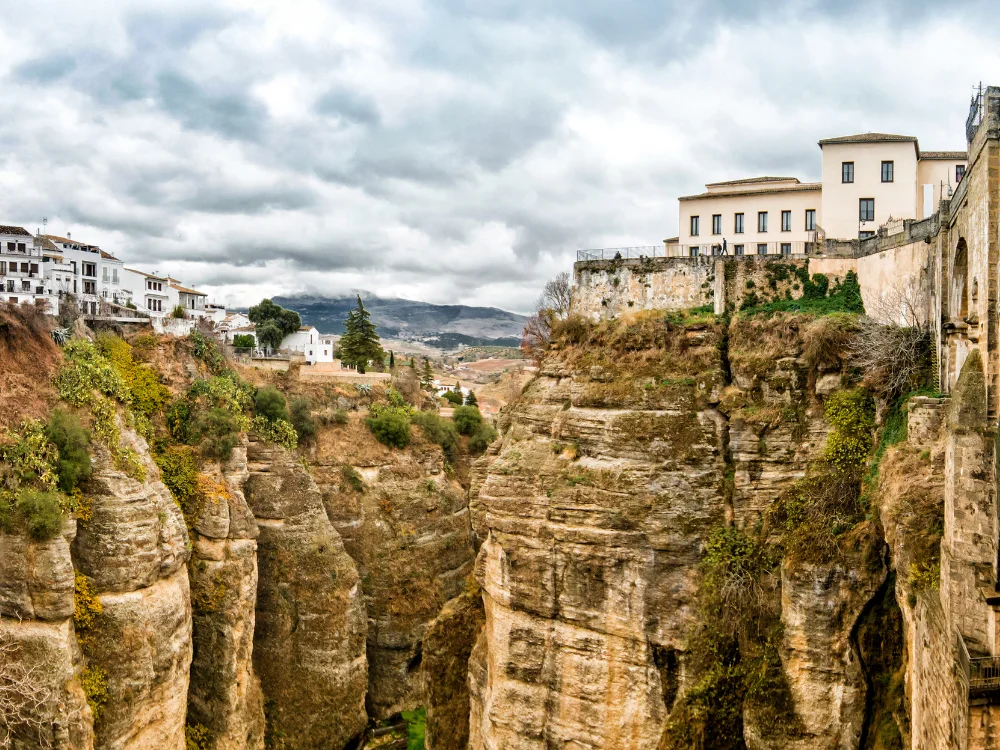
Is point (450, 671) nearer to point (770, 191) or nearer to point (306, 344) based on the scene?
point (770, 191)

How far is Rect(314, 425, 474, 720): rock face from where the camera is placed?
119 feet

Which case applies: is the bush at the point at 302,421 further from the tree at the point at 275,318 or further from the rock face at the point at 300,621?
the tree at the point at 275,318

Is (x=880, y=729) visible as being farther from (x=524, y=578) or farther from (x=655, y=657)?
(x=524, y=578)

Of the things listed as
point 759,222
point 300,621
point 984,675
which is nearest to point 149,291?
point 300,621

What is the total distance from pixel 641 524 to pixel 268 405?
20.5 m

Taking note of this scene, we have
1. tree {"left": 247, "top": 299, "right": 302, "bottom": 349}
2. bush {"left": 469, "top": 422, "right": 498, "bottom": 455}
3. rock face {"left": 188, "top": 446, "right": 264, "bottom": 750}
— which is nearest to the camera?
rock face {"left": 188, "top": 446, "right": 264, "bottom": 750}

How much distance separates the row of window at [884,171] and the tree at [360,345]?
33.6 metres

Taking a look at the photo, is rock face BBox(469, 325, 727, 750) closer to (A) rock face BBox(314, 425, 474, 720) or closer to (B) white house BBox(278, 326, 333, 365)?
(A) rock face BBox(314, 425, 474, 720)

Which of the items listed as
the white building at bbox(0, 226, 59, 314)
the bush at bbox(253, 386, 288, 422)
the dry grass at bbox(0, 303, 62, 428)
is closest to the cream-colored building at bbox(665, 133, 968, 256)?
the bush at bbox(253, 386, 288, 422)

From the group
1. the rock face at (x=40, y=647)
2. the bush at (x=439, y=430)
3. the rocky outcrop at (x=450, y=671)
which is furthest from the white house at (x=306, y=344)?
the rock face at (x=40, y=647)

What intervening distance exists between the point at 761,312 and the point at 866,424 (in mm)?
5088

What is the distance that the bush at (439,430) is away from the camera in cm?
4231

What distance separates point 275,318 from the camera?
194 feet

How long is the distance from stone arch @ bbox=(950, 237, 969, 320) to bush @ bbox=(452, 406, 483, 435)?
3235 cm
